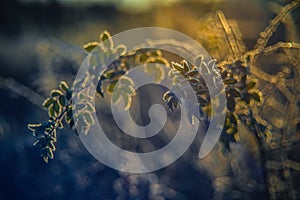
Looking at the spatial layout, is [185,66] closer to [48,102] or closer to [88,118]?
[88,118]

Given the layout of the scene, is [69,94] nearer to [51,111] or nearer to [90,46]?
[51,111]

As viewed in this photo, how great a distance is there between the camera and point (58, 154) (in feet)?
6.07

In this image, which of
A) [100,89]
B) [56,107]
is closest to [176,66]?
[100,89]

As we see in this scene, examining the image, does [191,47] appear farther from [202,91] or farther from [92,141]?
[92,141]

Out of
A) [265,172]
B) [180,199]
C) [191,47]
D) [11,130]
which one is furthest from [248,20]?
[11,130]

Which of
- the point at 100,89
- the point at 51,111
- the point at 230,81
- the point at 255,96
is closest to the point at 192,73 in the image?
the point at 230,81

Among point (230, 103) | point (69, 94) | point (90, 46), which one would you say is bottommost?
point (230, 103)

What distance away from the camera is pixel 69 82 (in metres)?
1.83

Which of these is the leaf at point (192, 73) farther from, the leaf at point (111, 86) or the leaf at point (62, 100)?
the leaf at point (62, 100)

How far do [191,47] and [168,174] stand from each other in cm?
57

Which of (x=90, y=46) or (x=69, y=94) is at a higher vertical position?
(x=90, y=46)

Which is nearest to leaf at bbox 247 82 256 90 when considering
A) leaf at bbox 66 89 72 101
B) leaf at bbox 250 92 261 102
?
leaf at bbox 250 92 261 102

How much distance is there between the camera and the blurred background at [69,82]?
179cm

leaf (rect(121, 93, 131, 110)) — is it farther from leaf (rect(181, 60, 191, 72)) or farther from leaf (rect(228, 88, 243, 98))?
leaf (rect(228, 88, 243, 98))
